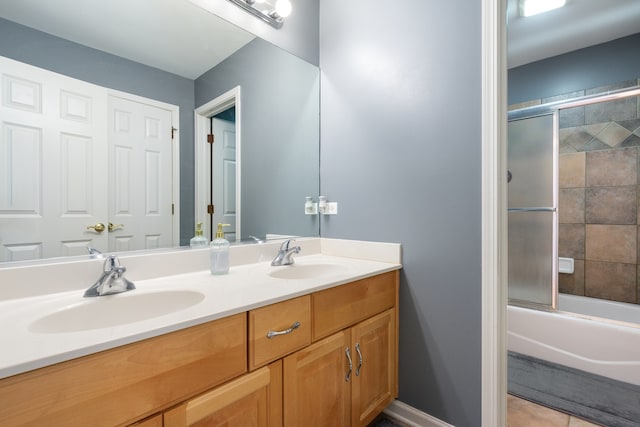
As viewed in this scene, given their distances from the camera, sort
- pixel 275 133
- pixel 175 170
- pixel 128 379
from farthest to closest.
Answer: pixel 275 133 → pixel 175 170 → pixel 128 379

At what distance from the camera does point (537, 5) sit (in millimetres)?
1938

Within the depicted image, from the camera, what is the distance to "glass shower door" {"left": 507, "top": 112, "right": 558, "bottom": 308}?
2.14 metres

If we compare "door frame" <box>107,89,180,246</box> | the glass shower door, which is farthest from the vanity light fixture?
the glass shower door

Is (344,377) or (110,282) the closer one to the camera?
(110,282)

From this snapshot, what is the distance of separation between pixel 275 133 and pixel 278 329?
1.22 metres

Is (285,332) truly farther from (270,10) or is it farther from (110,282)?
(270,10)

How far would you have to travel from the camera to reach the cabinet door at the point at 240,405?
723 mm

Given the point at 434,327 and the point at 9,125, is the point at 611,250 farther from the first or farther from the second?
the point at 9,125

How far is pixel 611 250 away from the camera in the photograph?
247 centimetres

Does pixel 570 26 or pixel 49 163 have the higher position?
pixel 570 26

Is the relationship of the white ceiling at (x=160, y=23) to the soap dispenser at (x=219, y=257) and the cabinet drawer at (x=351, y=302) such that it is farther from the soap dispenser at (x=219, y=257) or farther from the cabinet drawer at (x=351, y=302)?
the cabinet drawer at (x=351, y=302)

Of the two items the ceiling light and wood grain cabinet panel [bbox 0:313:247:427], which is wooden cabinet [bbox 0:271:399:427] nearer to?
wood grain cabinet panel [bbox 0:313:247:427]

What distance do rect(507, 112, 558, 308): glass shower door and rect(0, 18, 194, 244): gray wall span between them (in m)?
2.33

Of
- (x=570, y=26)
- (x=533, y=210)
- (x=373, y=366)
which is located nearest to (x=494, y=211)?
(x=373, y=366)
